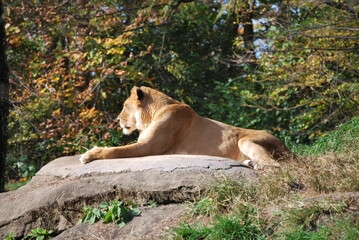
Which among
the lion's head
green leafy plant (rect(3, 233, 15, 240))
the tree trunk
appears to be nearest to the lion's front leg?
the lion's head

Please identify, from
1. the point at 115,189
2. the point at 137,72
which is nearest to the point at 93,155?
the point at 115,189

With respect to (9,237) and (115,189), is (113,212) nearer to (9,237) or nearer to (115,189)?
(115,189)

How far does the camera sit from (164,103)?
711 cm

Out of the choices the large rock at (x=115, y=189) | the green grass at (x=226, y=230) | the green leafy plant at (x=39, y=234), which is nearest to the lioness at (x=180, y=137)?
the large rock at (x=115, y=189)

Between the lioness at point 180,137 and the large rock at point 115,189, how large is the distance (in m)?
0.48

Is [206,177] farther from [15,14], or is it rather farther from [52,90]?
[15,14]

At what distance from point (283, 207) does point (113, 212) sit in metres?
1.86

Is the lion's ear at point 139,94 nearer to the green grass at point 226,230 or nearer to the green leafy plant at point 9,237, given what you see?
the green leafy plant at point 9,237

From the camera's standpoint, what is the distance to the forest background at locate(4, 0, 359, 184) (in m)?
10.5

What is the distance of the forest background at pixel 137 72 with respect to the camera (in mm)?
10523

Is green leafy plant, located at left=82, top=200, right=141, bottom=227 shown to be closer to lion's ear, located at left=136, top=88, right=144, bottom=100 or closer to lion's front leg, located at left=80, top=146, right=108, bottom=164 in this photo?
lion's front leg, located at left=80, top=146, right=108, bottom=164

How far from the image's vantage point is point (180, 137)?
6.89m

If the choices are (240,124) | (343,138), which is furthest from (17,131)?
(343,138)

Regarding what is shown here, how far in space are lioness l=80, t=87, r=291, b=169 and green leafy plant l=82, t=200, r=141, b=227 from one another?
46.8 inches
